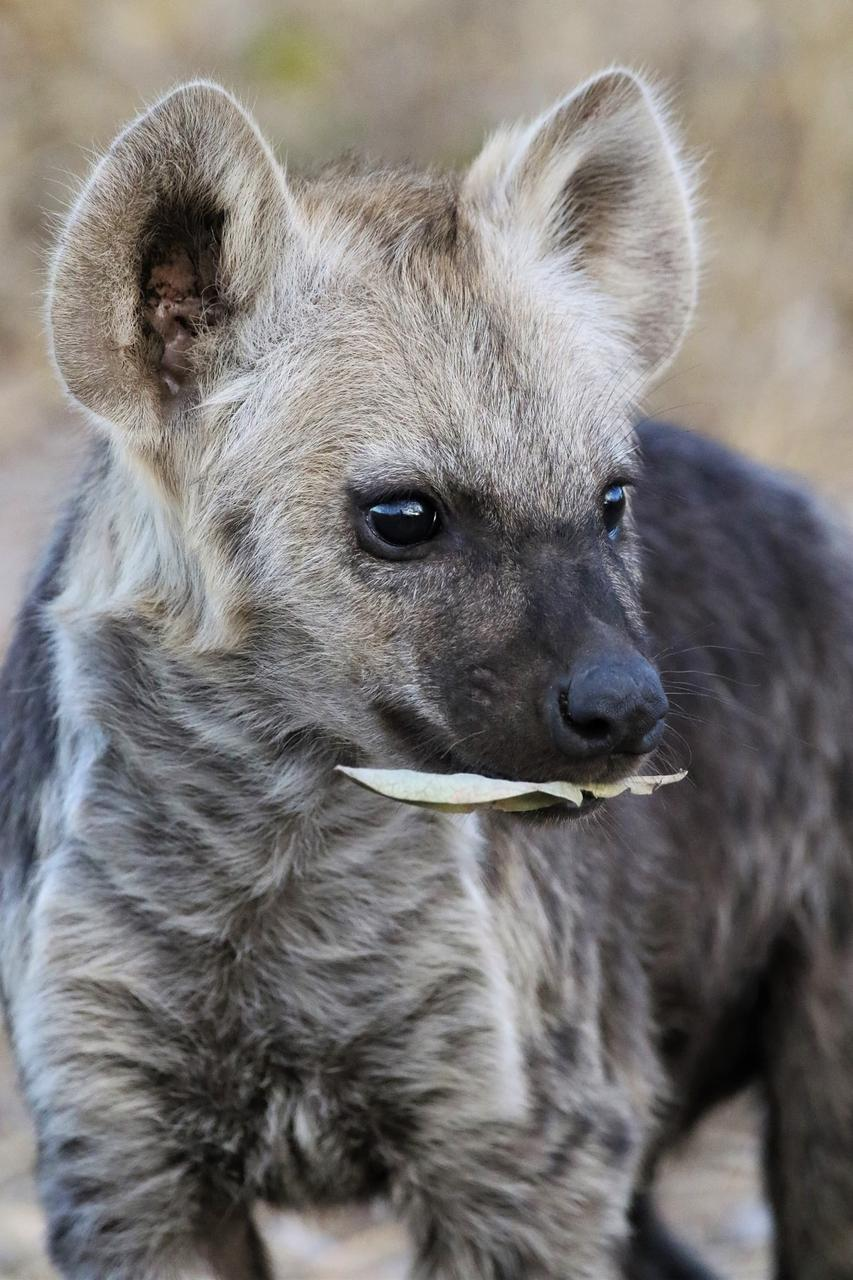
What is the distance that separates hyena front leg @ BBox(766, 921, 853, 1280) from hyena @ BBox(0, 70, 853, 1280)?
0.50 m

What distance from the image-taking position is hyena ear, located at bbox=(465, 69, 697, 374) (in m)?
3.08

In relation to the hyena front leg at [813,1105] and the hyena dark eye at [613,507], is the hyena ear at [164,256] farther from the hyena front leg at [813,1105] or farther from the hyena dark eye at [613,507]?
the hyena front leg at [813,1105]

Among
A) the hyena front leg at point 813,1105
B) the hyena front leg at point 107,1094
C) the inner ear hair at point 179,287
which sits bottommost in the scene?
the hyena front leg at point 813,1105

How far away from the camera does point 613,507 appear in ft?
9.11

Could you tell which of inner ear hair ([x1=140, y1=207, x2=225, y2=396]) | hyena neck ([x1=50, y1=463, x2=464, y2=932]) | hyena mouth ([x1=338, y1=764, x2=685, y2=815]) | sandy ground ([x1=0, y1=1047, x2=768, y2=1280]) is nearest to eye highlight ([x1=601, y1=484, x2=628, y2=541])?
hyena mouth ([x1=338, y1=764, x2=685, y2=815])

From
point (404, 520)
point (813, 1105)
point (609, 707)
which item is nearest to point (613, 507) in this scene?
point (404, 520)

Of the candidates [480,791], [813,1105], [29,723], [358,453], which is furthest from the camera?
Result: [813,1105]

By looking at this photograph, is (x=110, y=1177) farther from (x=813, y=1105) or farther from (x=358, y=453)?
(x=813, y=1105)

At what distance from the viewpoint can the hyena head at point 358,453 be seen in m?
2.53

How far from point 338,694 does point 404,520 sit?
29 cm

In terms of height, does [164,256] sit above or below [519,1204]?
above

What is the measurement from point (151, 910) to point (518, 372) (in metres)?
0.98

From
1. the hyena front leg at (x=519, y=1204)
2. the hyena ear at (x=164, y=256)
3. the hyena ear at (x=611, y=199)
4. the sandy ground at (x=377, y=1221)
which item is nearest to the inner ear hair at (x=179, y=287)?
the hyena ear at (x=164, y=256)

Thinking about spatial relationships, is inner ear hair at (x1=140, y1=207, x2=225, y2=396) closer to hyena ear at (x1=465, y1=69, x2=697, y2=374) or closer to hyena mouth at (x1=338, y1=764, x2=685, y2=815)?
hyena ear at (x1=465, y1=69, x2=697, y2=374)
